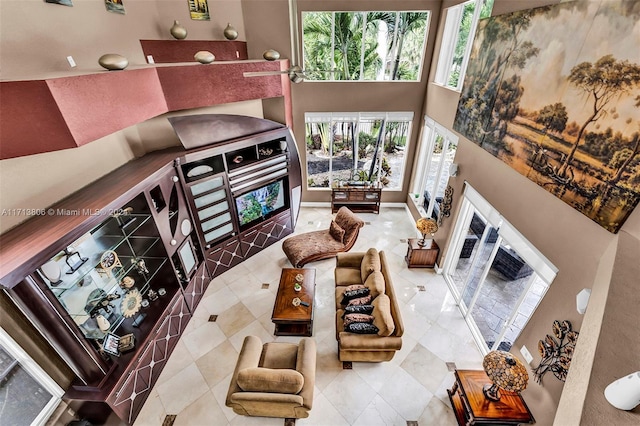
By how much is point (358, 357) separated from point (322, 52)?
22.8 feet

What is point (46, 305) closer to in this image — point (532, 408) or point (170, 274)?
point (170, 274)

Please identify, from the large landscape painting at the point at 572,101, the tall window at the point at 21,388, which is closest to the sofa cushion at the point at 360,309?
the large landscape painting at the point at 572,101

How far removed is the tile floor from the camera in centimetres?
379

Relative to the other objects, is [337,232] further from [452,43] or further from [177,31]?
[177,31]

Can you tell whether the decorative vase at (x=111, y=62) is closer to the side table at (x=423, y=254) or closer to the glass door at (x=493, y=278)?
the glass door at (x=493, y=278)

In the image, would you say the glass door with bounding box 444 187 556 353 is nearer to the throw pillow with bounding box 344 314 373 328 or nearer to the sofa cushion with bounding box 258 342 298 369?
the throw pillow with bounding box 344 314 373 328

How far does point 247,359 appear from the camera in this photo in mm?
3674

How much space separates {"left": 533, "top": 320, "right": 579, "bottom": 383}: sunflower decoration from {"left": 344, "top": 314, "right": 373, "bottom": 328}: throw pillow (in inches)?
82.8

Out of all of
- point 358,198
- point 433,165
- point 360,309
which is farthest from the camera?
point 358,198

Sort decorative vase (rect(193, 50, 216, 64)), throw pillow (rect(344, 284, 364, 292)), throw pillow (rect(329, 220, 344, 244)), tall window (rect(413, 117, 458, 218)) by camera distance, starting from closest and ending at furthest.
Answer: decorative vase (rect(193, 50, 216, 64)) → throw pillow (rect(344, 284, 364, 292)) → tall window (rect(413, 117, 458, 218)) → throw pillow (rect(329, 220, 344, 244))

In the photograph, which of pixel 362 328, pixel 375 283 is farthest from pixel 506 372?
pixel 375 283

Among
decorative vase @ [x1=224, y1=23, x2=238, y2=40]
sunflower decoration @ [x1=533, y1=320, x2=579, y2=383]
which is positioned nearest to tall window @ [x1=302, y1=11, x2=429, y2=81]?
decorative vase @ [x1=224, y1=23, x2=238, y2=40]

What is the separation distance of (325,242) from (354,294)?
6.60 feet

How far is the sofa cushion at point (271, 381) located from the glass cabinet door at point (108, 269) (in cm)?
187
